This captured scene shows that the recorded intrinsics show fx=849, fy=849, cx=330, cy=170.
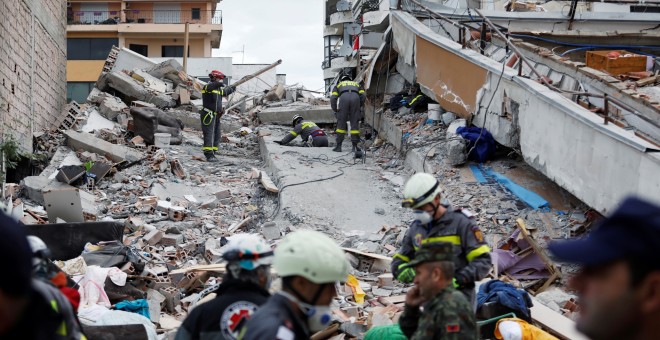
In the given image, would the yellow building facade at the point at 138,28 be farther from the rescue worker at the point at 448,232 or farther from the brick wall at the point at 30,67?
the rescue worker at the point at 448,232

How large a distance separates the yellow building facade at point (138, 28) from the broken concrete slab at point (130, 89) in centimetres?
2825

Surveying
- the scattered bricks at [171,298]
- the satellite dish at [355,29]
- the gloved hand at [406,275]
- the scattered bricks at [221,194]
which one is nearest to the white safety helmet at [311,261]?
the gloved hand at [406,275]

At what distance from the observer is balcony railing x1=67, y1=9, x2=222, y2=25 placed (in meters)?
50.4

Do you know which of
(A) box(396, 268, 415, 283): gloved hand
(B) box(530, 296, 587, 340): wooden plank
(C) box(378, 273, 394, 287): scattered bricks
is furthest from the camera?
(C) box(378, 273, 394, 287): scattered bricks

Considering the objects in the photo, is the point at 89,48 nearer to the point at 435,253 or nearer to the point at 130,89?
the point at 130,89

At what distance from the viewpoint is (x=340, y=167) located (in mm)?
15039

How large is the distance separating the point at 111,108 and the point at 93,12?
112 ft

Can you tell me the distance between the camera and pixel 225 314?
3770mm

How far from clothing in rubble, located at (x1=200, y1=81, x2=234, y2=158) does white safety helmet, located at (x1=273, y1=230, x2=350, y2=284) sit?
41.9ft

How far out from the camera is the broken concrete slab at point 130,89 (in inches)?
800

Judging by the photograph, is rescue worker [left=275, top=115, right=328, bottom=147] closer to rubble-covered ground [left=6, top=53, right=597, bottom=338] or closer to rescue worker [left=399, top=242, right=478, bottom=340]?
rubble-covered ground [left=6, top=53, right=597, bottom=338]

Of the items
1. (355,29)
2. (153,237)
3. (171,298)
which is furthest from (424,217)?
(355,29)

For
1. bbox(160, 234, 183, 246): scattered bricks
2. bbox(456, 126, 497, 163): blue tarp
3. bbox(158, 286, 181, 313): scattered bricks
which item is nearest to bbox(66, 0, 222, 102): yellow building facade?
bbox(456, 126, 497, 163): blue tarp

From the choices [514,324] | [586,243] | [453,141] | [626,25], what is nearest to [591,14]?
[626,25]
